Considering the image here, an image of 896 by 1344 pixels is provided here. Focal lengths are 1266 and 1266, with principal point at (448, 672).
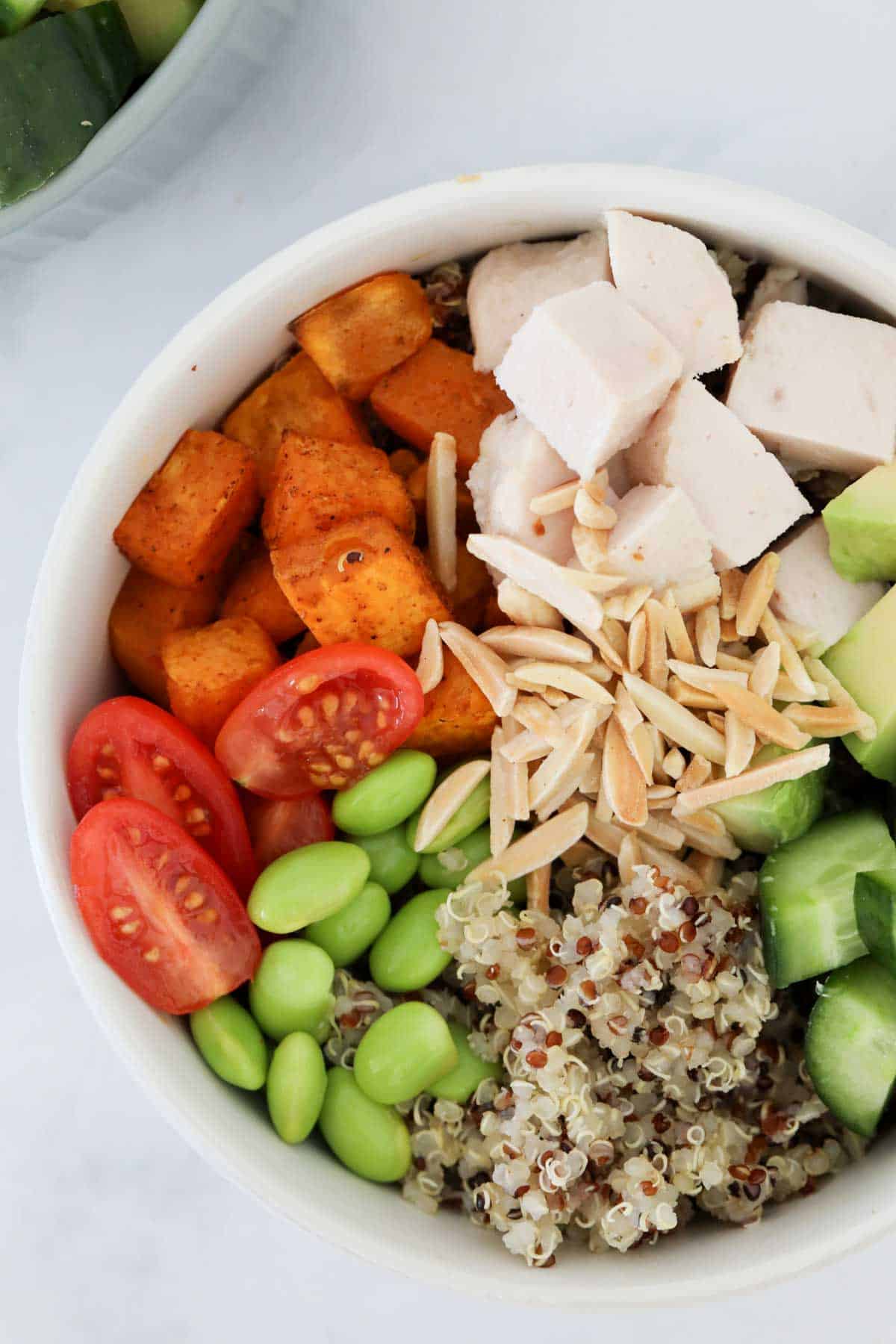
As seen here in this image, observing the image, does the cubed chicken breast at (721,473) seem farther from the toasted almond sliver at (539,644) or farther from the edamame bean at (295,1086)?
the edamame bean at (295,1086)

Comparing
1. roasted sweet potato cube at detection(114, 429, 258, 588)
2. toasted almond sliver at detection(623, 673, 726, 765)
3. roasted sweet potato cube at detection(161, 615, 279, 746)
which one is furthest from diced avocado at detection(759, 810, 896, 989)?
roasted sweet potato cube at detection(114, 429, 258, 588)

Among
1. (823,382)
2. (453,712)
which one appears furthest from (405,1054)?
(823,382)

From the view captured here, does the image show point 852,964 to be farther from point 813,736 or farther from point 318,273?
point 318,273

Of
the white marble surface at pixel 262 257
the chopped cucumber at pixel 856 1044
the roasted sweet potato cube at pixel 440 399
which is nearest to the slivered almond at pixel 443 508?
the roasted sweet potato cube at pixel 440 399

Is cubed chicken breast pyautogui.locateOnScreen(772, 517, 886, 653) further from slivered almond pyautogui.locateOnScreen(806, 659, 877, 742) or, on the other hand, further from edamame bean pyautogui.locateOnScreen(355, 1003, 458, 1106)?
edamame bean pyautogui.locateOnScreen(355, 1003, 458, 1106)

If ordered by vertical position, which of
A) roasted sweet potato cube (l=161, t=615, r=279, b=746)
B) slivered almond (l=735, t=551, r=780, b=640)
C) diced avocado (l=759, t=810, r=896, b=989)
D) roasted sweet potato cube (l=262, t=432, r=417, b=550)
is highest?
roasted sweet potato cube (l=262, t=432, r=417, b=550)

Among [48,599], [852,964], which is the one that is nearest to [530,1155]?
[852,964]
